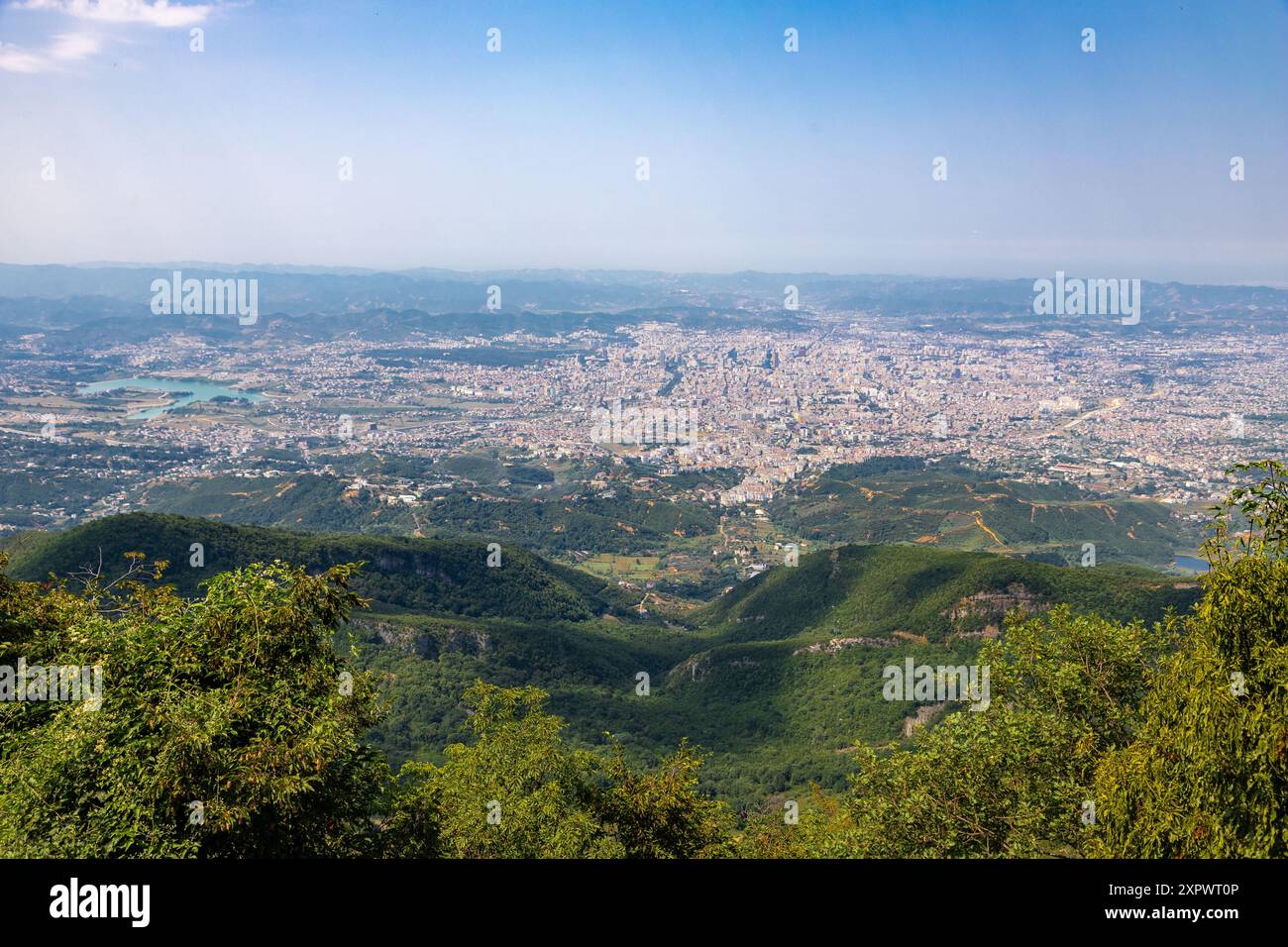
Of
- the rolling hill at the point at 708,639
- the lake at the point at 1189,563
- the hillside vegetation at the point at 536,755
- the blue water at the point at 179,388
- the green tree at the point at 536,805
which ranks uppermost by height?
the blue water at the point at 179,388

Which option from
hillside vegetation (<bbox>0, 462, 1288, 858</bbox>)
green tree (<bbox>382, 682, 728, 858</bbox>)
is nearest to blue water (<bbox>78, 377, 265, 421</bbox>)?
green tree (<bbox>382, 682, 728, 858</bbox>)

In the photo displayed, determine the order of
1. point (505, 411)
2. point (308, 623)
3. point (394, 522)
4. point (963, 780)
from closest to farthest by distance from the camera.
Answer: point (308, 623) < point (963, 780) < point (394, 522) < point (505, 411)

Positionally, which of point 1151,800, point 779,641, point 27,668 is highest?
point 27,668

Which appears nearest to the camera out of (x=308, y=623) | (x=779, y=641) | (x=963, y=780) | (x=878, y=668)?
(x=308, y=623)

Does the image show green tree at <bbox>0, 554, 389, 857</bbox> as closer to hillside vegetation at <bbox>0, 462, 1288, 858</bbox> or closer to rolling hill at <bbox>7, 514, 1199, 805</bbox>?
hillside vegetation at <bbox>0, 462, 1288, 858</bbox>

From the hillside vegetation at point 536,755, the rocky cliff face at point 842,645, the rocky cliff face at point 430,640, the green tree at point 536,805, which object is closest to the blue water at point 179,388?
the rocky cliff face at point 430,640

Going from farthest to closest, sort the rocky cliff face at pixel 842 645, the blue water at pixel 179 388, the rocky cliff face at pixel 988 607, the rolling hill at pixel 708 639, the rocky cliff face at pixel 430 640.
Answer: the blue water at pixel 179 388 < the rocky cliff face at pixel 842 645 < the rocky cliff face at pixel 430 640 < the rocky cliff face at pixel 988 607 < the rolling hill at pixel 708 639

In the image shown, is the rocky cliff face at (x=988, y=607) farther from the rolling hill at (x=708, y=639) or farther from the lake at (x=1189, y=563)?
the lake at (x=1189, y=563)
